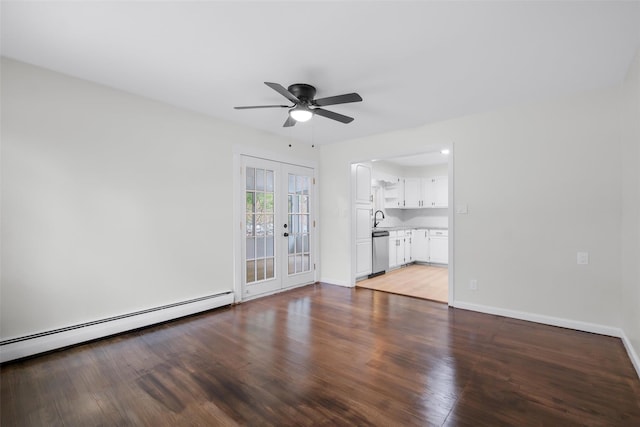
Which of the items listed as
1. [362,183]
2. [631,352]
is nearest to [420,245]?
[362,183]

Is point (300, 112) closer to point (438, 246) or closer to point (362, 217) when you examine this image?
point (362, 217)

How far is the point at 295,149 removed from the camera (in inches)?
200

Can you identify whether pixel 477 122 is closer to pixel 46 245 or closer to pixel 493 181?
pixel 493 181

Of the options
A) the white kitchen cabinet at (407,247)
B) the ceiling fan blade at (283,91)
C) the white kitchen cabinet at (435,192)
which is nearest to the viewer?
the ceiling fan blade at (283,91)

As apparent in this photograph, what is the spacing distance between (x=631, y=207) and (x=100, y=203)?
198 inches

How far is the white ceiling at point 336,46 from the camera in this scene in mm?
1947

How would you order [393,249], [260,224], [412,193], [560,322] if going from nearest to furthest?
[560,322] → [260,224] → [393,249] → [412,193]

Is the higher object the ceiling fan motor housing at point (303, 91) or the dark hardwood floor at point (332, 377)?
the ceiling fan motor housing at point (303, 91)

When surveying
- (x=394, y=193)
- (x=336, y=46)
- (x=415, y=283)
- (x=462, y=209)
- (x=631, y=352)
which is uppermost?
(x=336, y=46)

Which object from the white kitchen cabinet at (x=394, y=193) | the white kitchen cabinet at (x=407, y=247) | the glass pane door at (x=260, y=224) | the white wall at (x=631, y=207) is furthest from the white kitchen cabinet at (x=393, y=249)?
the white wall at (x=631, y=207)

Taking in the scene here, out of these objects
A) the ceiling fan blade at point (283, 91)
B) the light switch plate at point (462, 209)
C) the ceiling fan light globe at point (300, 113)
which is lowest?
the light switch plate at point (462, 209)

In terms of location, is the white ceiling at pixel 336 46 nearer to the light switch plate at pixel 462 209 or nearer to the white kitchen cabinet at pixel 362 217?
the light switch plate at pixel 462 209

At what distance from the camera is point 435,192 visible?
24.2 feet

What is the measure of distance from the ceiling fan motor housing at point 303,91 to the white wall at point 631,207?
267 cm
